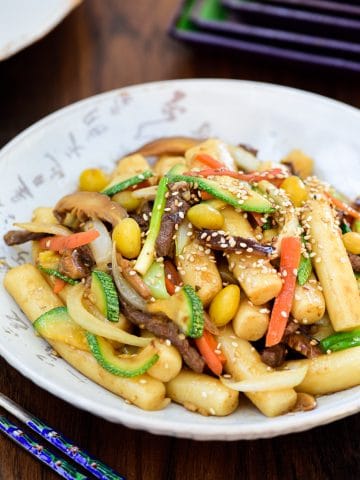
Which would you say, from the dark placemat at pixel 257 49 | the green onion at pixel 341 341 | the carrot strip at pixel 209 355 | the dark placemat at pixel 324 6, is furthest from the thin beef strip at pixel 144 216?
the dark placemat at pixel 324 6

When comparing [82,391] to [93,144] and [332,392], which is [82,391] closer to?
[332,392]

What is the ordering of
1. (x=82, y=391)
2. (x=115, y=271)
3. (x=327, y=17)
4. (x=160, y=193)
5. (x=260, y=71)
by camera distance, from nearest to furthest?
(x=82, y=391) < (x=115, y=271) < (x=160, y=193) < (x=327, y=17) < (x=260, y=71)

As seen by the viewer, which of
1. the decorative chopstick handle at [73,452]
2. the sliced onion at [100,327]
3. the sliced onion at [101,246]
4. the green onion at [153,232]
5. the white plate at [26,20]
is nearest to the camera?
the decorative chopstick handle at [73,452]

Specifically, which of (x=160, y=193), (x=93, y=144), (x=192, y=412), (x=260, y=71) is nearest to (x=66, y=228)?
(x=160, y=193)

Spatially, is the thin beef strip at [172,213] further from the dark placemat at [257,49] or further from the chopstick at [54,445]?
the dark placemat at [257,49]

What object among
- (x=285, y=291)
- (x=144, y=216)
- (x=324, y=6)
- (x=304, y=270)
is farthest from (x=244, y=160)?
(x=324, y=6)

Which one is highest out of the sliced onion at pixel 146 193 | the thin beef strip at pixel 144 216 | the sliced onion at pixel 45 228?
the sliced onion at pixel 146 193

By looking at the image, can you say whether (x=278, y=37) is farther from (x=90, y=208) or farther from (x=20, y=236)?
(x=20, y=236)
